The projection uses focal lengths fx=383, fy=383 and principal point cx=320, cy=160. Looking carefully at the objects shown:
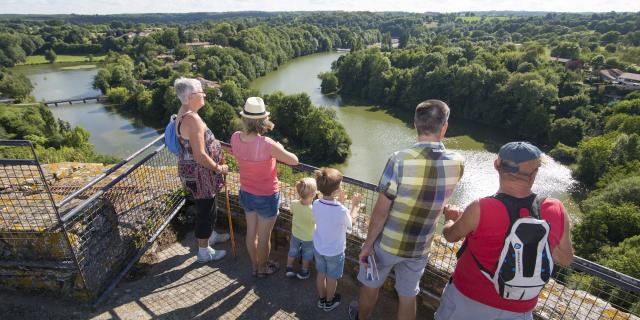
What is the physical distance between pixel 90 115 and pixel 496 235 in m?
53.4

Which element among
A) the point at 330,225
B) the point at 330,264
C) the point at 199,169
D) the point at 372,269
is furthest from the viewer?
the point at 199,169

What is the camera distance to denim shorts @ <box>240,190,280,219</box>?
3.94m

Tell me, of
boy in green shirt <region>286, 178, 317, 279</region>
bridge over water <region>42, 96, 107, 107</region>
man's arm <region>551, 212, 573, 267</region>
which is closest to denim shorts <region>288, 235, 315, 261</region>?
boy in green shirt <region>286, 178, 317, 279</region>

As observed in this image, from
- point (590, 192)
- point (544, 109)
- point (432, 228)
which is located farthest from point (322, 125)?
point (432, 228)

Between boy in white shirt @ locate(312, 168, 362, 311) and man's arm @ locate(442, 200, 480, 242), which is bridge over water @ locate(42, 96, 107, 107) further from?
man's arm @ locate(442, 200, 480, 242)

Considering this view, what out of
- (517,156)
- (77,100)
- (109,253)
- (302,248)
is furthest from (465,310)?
(77,100)

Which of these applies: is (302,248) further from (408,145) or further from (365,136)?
(365,136)

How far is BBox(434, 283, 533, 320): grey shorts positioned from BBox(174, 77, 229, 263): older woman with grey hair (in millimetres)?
2494

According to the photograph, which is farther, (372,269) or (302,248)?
(302,248)

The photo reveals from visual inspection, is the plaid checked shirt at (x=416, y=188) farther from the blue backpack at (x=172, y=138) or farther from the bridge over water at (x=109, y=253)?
the blue backpack at (x=172, y=138)

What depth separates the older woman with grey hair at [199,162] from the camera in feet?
12.4

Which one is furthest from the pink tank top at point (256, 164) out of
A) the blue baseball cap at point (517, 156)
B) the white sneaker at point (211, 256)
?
the blue baseball cap at point (517, 156)

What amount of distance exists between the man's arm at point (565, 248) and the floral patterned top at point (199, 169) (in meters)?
3.20

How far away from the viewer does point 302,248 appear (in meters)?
4.23
